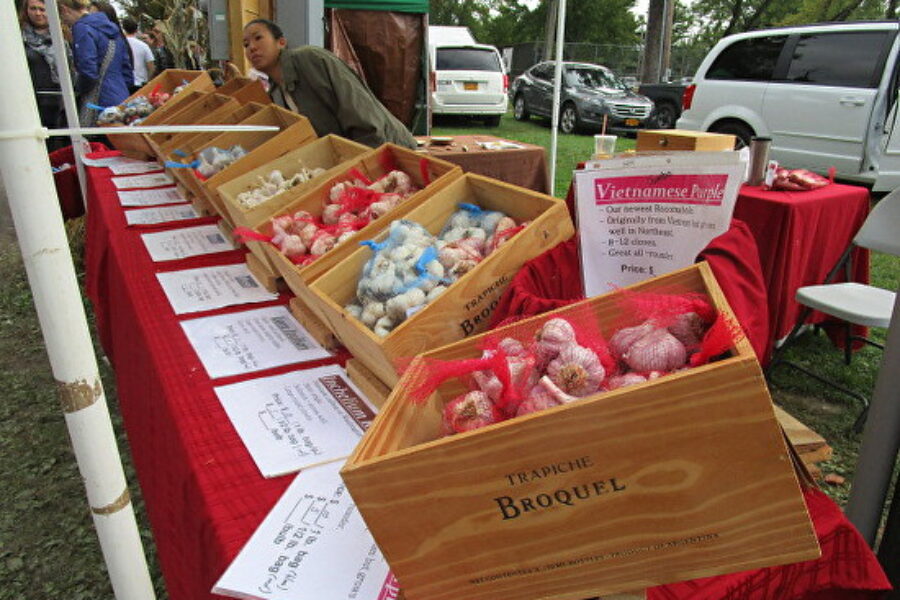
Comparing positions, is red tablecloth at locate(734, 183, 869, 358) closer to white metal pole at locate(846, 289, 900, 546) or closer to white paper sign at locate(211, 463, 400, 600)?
white metal pole at locate(846, 289, 900, 546)

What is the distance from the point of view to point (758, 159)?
3.04m

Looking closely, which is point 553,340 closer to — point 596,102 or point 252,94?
point 252,94

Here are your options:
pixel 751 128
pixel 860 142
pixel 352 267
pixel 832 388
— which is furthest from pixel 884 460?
pixel 751 128

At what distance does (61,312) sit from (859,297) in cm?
308

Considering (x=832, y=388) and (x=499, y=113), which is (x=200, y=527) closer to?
(x=832, y=388)

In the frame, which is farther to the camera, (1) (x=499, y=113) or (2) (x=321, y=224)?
(1) (x=499, y=113)

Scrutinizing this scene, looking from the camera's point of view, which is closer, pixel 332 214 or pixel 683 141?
pixel 332 214

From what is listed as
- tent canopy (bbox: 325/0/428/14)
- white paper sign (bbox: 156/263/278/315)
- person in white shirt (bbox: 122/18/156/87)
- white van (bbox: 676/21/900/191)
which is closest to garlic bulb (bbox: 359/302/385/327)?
white paper sign (bbox: 156/263/278/315)

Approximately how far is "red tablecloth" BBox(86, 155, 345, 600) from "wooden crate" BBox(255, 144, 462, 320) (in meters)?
0.20

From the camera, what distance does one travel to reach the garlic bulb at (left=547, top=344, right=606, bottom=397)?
0.78 meters

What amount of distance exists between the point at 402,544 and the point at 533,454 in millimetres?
205

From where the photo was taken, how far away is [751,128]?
6.93m

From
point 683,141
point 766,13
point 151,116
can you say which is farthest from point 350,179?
Answer: point 766,13

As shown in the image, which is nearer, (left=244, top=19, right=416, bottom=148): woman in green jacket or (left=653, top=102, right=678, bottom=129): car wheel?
(left=244, top=19, right=416, bottom=148): woman in green jacket
